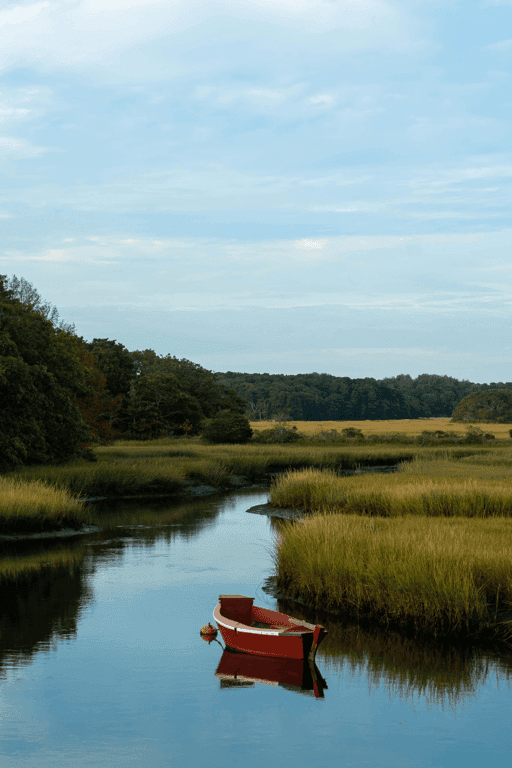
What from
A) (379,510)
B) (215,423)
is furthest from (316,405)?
(379,510)

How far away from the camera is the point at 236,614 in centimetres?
1238

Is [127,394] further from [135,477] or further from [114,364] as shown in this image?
[135,477]

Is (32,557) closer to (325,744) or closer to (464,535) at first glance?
(464,535)

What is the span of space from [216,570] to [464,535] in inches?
259

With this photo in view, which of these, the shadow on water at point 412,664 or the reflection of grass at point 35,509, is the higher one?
the reflection of grass at point 35,509

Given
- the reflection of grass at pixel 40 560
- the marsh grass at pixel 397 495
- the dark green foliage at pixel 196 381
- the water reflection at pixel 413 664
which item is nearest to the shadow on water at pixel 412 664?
the water reflection at pixel 413 664

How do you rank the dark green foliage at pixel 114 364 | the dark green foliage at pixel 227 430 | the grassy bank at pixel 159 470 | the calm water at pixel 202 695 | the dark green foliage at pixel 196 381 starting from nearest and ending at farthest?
the calm water at pixel 202 695 < the grassy bank at pixel 159 470 < the dark green foliage at pixel 227 430 < the dark green foliage at pixel 114 364 < the dark green foliage at pixel 196 381

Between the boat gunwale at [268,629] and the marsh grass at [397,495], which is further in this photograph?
the marsh grass at [397,495]

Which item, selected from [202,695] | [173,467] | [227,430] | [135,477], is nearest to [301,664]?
[202,695]

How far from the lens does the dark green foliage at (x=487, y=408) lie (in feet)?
363

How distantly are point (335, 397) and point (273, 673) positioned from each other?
119869mm

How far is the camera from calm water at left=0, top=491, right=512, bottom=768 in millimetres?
8859

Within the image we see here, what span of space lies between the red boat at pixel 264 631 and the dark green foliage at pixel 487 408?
332 feet

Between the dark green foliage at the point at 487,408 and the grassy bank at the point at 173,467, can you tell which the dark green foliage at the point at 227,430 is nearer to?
the grassy bank at the point at 173,467
